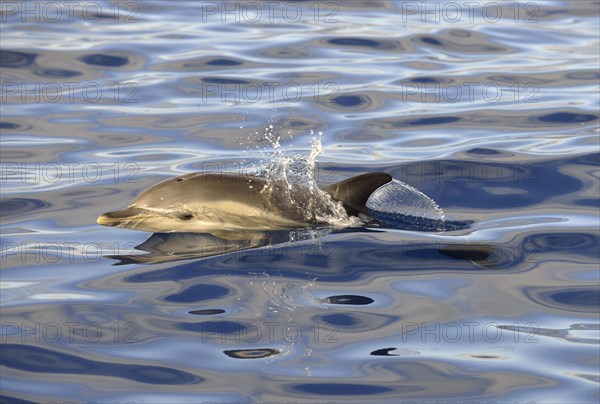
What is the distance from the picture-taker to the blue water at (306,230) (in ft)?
23.4

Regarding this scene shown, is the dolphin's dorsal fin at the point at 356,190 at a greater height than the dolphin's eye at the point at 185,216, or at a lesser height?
greater

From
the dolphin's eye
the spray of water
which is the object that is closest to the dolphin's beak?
the dolphin's eye

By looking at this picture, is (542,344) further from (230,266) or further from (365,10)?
(365,10)

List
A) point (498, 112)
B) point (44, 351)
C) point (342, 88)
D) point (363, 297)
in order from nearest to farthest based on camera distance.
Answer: point (44, 351), point (363, 297), point (498, 112), point (342, 88)

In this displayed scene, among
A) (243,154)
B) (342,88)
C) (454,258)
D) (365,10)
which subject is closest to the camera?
(454,258)

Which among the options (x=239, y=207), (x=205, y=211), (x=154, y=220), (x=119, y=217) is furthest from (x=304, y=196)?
(x=119, y=217)

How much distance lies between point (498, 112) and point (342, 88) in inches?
88.3

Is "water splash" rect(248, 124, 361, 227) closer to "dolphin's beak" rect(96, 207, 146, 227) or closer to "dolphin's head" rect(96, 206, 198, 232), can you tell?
"dolphin's head" rect(96, 206, 198, 232)

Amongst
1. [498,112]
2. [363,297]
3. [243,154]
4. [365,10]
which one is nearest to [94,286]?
[363,297]

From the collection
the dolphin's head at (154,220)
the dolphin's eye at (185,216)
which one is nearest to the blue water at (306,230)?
the dolphin's head at (154,220)

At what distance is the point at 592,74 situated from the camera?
16516 millimetres

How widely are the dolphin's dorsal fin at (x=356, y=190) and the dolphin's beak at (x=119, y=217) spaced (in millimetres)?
1602

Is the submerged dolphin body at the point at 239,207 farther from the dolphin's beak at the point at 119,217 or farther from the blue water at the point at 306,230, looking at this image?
the blue water at the point at 306,230

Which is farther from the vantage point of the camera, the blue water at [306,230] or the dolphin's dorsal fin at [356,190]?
the dolphin's dorsal fin at [356,190]
